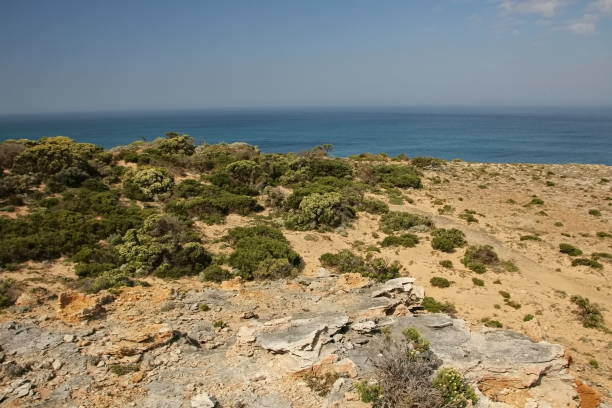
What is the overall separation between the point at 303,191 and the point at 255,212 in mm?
3769

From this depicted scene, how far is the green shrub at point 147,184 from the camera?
2327 cm

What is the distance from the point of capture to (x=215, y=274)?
14945 millimetres

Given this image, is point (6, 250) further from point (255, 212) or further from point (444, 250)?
point (444, 250)

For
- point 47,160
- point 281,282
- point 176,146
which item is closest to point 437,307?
point 281,282

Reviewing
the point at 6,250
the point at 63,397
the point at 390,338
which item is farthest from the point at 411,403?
the point at 6,250

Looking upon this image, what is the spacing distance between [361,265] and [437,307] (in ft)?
12.8

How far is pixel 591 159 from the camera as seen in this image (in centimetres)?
7212

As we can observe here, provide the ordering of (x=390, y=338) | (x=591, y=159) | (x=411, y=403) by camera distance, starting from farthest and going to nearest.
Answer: (x=591, y=159)
(x=390, y=338)
(x=411, y=403)

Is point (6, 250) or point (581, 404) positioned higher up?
point (6, 250)

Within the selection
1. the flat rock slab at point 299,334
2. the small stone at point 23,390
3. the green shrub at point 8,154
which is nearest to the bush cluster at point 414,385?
the flat rock slab at point 299,334

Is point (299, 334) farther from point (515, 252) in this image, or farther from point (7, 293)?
point (515, 252)

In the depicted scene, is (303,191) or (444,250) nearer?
(444,250)

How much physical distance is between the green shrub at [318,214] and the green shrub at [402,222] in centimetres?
240

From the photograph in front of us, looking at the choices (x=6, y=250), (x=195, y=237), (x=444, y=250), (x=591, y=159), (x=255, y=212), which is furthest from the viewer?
(x=591, y=159)
